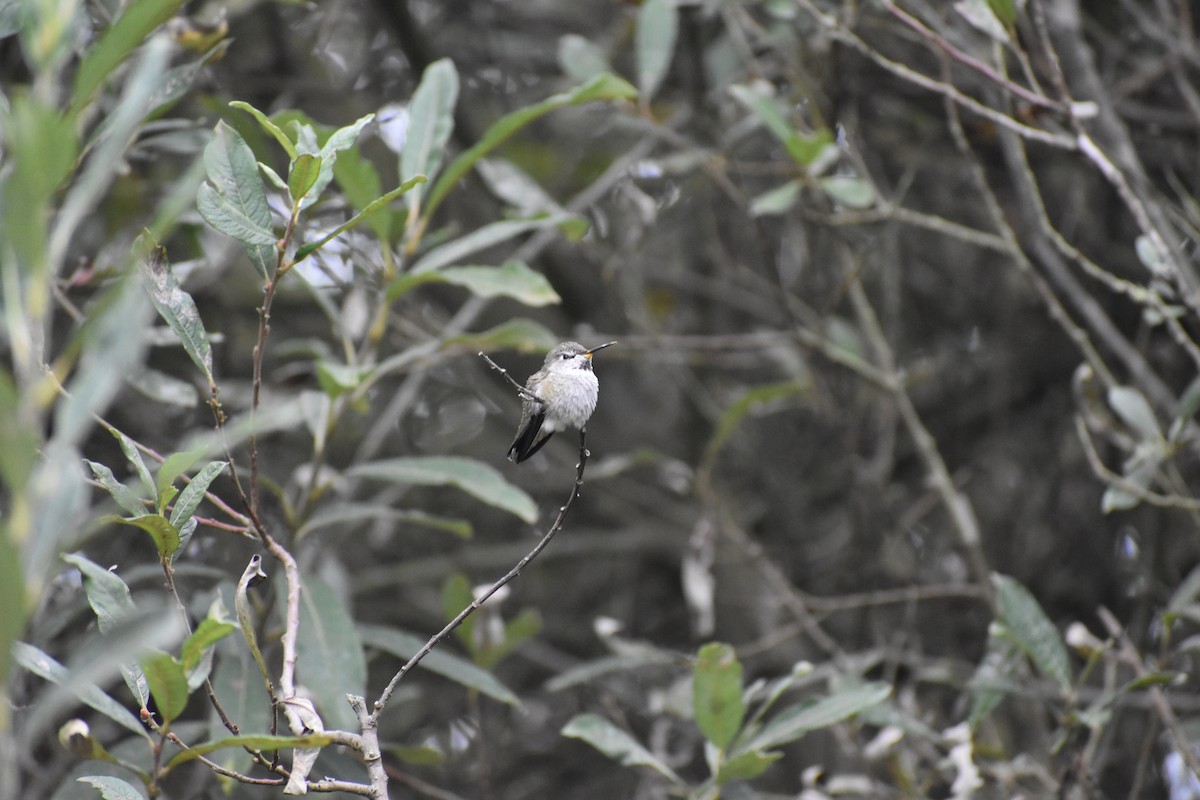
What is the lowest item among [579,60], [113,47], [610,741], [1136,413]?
[610,741]

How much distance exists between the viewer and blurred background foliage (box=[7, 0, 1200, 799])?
2.49 m

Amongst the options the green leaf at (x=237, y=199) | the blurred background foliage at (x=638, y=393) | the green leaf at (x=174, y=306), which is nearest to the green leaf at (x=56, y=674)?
the blurred background foliage at (x=638, y=393)

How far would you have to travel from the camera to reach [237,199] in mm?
2043

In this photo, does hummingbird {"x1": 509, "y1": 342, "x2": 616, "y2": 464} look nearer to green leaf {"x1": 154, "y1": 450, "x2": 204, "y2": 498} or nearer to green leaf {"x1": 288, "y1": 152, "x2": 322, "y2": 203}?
green leaf {"x1": 288, "y1": 152, "x2": 322, "y2": 203}

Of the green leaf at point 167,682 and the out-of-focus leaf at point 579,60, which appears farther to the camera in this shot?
the out-of-focus leaf at point 579,60

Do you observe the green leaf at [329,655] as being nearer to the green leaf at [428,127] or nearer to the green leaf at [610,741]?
the green leaf at [610,741]

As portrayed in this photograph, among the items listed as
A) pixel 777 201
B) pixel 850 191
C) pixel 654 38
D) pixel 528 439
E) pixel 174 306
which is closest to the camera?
pixel 174 306

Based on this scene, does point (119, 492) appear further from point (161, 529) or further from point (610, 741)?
point (610, 741)

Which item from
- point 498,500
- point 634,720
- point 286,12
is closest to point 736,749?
point 498,500

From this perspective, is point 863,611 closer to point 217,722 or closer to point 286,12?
point 217,722

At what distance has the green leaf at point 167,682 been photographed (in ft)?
5.62

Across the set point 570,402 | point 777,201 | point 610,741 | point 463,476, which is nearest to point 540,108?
point 570,402

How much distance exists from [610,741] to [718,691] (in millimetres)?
342

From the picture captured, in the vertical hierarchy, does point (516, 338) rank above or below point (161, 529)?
below
